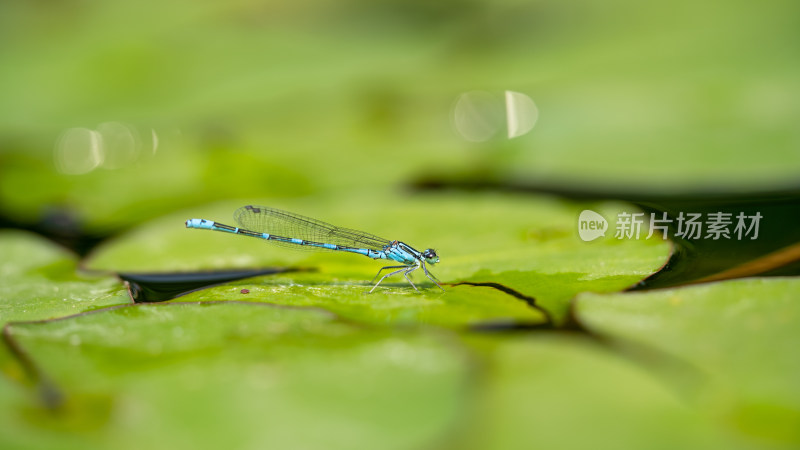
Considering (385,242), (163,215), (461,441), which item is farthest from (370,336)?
(163,215)

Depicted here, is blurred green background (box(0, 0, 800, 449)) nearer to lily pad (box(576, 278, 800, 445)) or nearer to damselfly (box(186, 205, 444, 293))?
lily pad (box(576, 278, 800, 445))

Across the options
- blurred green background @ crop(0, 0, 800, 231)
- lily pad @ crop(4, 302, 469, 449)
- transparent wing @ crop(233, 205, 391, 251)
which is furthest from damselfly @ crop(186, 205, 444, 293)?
lily pad @ crop(4, 302, 469, 449)

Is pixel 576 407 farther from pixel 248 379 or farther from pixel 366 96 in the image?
pixel 366 96

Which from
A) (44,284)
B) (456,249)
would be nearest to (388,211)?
(456,249)

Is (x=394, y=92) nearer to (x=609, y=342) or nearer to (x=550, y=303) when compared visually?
(x=550, y=303)

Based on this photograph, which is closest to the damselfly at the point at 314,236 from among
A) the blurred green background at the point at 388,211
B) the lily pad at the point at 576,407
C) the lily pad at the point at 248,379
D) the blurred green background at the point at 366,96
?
the blurred green background at the point at 388,211

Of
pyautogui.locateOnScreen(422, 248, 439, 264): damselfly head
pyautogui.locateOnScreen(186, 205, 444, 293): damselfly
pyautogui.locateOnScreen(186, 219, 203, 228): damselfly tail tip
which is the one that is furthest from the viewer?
pyautogui.locateOnScreen(186, 219, 203, 228): damselfly tail tip
